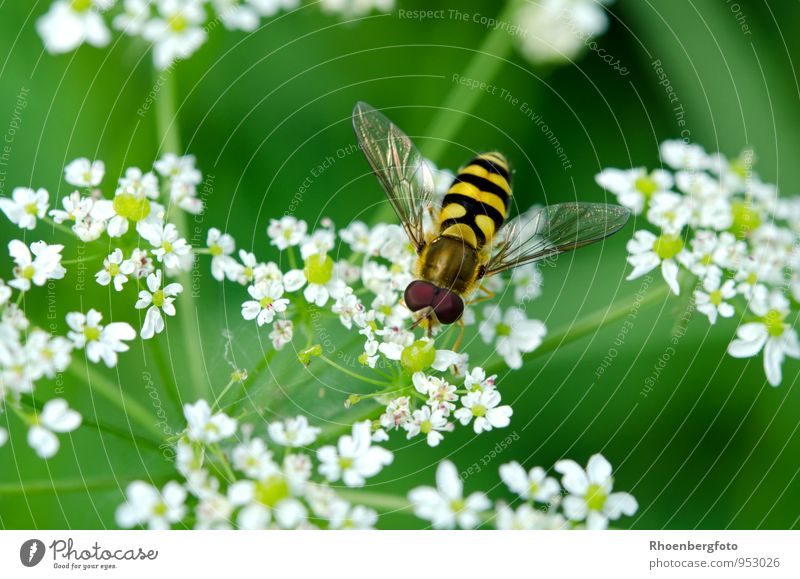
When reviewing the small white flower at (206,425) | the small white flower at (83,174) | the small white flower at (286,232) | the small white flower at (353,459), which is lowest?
the small white flower at (353,459)

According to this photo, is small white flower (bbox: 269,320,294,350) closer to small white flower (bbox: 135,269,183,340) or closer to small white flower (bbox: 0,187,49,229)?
small white flower (bbox: 135,269,183,340)

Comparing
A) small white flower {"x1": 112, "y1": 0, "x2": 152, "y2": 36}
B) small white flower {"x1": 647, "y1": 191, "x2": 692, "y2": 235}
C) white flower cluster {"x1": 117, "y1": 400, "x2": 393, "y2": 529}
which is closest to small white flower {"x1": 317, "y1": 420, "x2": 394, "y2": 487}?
white flower cluster {"x1": 117, "y1": 400, "x2": 393, "y2": 529}

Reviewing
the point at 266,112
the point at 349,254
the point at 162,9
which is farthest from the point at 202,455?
the point at 162,9

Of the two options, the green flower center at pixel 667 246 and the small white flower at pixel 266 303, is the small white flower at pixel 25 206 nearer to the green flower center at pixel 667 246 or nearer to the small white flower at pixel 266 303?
the small white flower at pixel 266 303

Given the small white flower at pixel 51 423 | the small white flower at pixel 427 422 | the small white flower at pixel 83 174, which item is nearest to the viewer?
the small white flower at pixel 51 423

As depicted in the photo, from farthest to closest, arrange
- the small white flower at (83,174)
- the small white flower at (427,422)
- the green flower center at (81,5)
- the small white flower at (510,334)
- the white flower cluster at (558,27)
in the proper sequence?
the white flower cluster at (558,27) < the green flower center at (81,5) < the small white flower at (510,334) < the small white flower at (83,174) < the small white flower at (427,422)

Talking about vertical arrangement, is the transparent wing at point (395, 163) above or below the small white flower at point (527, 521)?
above

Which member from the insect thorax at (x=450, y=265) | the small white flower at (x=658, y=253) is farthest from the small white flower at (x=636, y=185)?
the insect thorax at (x=450, y=265)
